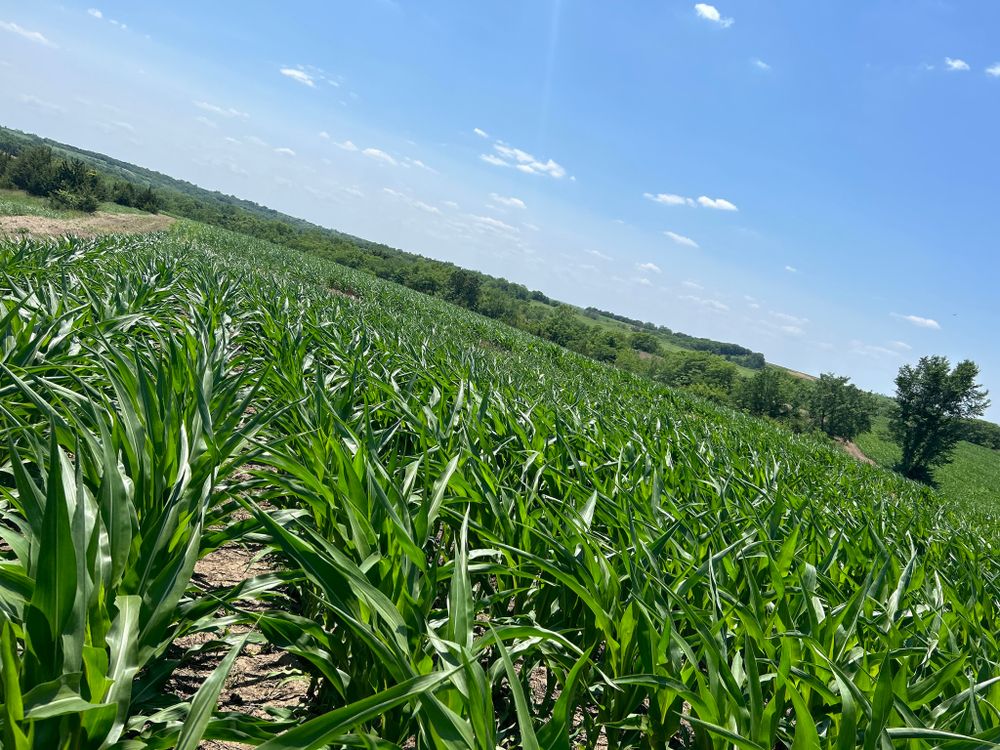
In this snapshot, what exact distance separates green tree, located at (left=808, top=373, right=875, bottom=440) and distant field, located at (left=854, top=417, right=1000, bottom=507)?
7.57 feet

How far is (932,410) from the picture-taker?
39.8 m

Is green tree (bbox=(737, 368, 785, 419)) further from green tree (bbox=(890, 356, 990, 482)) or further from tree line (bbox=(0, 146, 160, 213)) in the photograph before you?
tree line (bbox=(0, 146, 160, 213))

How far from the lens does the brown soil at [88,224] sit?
25.4 meters

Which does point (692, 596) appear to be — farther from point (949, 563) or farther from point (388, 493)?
point (949, 563)

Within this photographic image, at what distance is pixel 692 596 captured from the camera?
1.88m

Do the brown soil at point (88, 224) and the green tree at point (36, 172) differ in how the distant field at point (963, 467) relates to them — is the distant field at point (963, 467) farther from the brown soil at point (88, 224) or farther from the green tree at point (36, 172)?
the green tree at point (36, 172)

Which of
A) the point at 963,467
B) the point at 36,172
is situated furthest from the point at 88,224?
the point at 963,467

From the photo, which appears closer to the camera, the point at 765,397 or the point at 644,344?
the point at 765,397

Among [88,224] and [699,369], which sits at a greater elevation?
[699,369]

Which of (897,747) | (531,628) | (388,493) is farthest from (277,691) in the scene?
(897,747)

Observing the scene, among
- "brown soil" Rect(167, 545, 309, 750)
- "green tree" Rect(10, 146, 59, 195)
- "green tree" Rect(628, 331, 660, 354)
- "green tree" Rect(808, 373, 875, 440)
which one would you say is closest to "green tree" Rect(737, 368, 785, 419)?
"green tree" Rect(808, 373, 875, 440)

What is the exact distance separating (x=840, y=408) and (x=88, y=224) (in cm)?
6352

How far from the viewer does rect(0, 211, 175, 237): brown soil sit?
25.4m

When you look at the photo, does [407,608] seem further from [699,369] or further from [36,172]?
[699,369]
